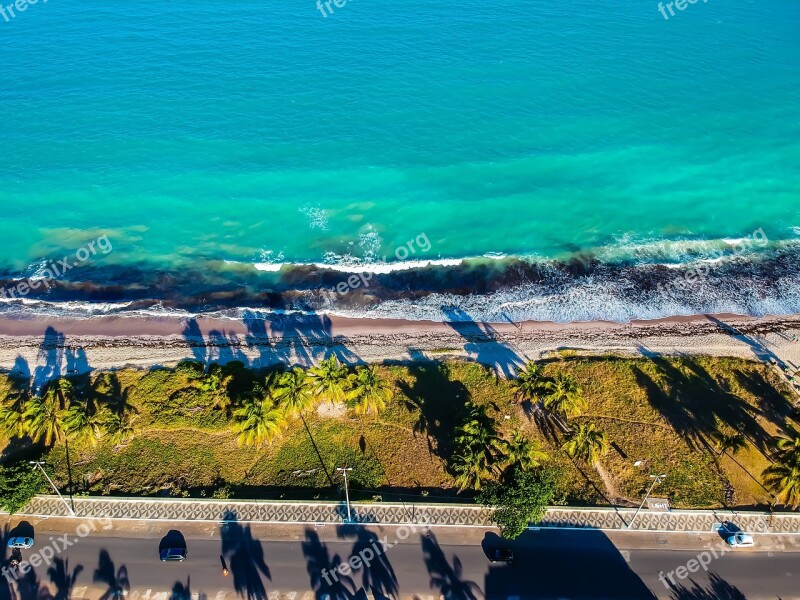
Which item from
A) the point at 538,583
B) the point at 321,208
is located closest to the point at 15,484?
the point at 538,583

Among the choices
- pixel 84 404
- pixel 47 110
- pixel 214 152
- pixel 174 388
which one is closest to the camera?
pixel 84 404

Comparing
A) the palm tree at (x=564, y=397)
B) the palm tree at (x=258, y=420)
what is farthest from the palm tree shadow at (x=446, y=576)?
the palm tree at (x=564, y=397)

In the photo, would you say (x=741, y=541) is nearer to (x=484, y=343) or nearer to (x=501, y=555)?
(x=501, y=555)

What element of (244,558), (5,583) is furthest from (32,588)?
(244,558)

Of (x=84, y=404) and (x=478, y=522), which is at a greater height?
(x=84, y=404)

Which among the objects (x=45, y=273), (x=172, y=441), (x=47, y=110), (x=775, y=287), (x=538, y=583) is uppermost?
(x=47, y=110)

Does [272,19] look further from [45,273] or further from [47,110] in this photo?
[45,273]

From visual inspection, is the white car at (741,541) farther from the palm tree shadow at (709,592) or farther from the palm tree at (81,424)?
the palm tree at (81,424)
